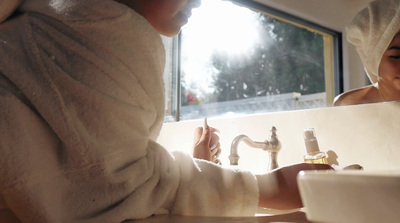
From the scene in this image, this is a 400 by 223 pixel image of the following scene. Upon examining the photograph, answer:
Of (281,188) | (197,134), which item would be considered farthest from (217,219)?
(197,134)

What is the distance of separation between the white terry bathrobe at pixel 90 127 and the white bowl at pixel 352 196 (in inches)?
13.1

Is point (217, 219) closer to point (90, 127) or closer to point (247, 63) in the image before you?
point (90, 127)

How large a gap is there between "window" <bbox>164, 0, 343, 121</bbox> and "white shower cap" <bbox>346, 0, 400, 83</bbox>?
0.05 m

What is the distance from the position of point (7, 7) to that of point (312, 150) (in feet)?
2.25

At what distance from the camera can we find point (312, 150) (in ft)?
3.08

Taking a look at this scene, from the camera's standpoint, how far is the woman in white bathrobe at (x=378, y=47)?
2.86 ft

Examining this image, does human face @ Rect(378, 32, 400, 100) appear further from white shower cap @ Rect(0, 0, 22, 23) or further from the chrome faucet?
white shower cap @ Rect(0, 0, 22, 23)

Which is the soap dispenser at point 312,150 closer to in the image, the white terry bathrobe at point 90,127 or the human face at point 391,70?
the human face at point 391,70

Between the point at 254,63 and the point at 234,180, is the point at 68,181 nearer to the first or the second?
the point at 234,180

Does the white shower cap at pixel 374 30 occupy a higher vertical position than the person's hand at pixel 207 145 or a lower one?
higher

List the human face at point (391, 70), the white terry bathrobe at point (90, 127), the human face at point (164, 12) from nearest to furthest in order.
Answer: the white terry bathrobe at point (90, 127) → the human face at point (164, 12) → the human face at point (391, 70)

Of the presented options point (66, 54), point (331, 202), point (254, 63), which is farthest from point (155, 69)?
point (254, 63)

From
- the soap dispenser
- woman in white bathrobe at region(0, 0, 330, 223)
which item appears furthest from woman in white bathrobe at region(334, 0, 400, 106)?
woman in white bathrobe at region(0, 0, 330, 223)

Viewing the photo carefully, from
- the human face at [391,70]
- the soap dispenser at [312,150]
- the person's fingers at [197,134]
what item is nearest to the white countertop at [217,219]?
the soap dispenser at [312,150]
